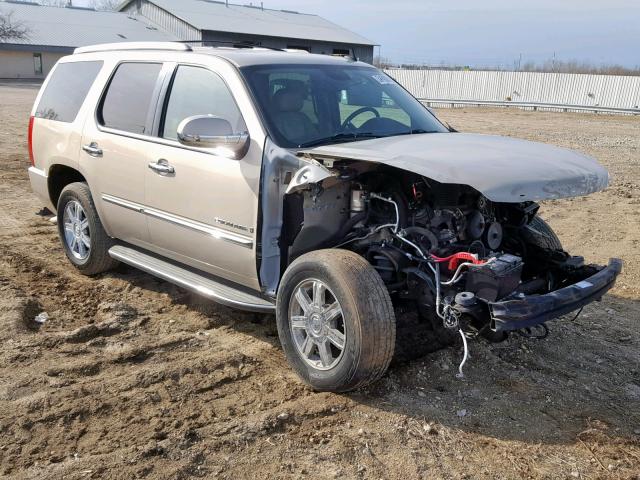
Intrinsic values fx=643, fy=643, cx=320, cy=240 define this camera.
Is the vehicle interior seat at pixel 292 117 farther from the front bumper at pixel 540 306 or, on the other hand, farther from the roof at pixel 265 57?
the front bumper at pixel 540 306

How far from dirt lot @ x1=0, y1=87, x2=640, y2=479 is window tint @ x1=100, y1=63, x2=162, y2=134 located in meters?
1.47

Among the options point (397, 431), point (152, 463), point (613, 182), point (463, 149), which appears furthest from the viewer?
point (613, 182)

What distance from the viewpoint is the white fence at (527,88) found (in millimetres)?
29688

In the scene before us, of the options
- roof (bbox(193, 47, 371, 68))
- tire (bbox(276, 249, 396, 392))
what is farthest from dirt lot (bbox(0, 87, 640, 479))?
roof (bbox(193, 47, 371, 68))

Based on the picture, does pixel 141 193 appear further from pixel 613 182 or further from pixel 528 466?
pixel 613 182

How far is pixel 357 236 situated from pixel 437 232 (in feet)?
1.72

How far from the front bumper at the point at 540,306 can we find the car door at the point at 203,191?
1.62m

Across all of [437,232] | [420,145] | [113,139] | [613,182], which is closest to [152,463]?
[437,232]

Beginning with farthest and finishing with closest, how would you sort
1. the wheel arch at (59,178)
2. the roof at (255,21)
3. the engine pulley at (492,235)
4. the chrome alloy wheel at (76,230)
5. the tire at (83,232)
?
the roof at (255,21)
the wheel arch at (59,178)
the chrome alloy wheel at (76,230)
the tire at (83,232)
the engine pulley at (492,235)

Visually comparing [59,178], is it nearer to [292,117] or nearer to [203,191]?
[203,191]

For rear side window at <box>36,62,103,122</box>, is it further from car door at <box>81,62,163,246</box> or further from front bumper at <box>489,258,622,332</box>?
front bumper at <box>489,258,622,332</box>

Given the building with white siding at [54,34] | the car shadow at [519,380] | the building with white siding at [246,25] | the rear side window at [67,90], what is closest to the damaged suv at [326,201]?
the car shadow at [519,380]

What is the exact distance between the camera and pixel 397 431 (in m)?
3.55

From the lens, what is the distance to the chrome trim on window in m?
4.25
